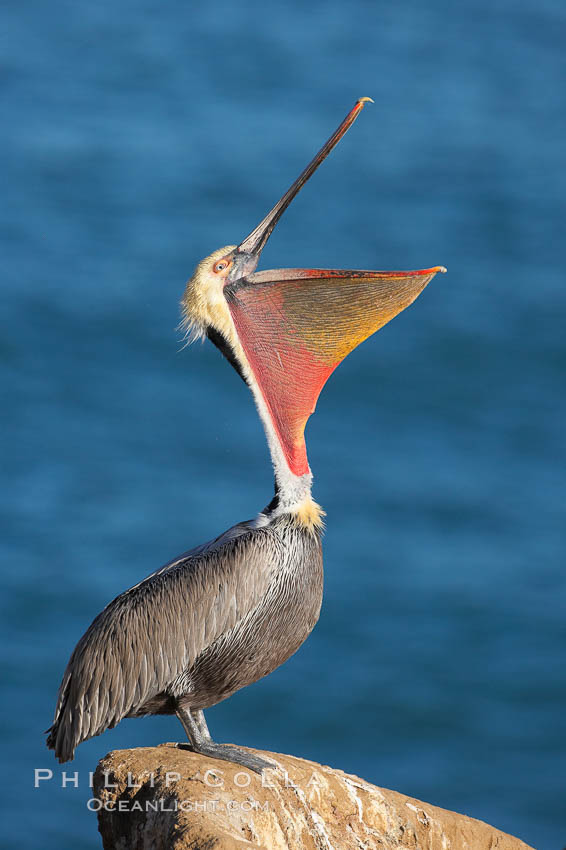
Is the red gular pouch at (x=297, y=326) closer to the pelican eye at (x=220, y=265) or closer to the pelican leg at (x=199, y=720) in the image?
the pelican eye at (x=220, y=265)

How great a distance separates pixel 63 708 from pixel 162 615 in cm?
60

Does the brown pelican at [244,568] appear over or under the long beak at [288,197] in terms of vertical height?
under

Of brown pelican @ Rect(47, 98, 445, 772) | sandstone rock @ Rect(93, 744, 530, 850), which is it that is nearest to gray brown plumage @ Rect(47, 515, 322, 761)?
brown pelican @ Rect(47, 98, 445, 772)

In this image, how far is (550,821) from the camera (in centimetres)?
1430

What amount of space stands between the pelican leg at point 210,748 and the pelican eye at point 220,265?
1.98 metres

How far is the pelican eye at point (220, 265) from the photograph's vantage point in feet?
21.4

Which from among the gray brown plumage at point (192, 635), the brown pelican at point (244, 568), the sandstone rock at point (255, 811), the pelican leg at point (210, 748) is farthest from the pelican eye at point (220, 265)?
the sandstone rock at point (255, 811)

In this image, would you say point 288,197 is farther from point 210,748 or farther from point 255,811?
point 255,811

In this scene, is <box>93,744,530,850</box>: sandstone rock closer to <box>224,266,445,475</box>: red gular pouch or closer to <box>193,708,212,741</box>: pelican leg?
<box>193,708,212,741</box>: pelican leg

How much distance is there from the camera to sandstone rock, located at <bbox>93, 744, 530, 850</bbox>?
18.2ft

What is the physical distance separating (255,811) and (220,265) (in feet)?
7.97

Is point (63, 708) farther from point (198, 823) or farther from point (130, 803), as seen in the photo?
point (198, 823)

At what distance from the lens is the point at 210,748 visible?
20.1ft

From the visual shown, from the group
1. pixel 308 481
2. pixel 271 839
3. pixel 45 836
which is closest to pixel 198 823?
pixel 271 839
